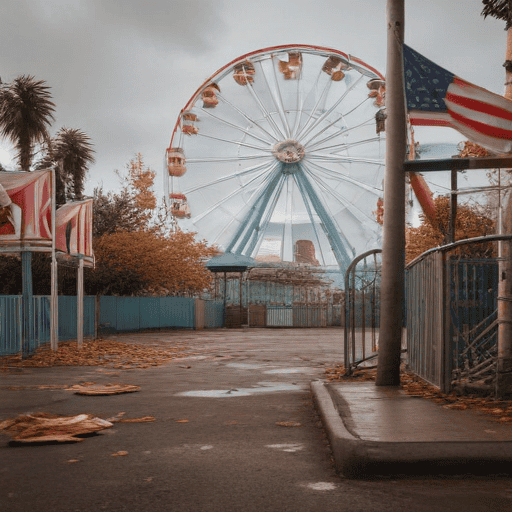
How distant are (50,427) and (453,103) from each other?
19.5 feet

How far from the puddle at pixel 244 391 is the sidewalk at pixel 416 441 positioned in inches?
107

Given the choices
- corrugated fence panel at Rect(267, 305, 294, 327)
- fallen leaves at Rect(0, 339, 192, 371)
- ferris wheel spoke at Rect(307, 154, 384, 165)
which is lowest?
corrugated fence panel at Rect(267, 305, 294, 327)

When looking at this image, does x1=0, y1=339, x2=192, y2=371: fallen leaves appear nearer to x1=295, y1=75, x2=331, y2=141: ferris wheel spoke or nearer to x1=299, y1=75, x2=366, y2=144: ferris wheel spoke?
x1=295, y1=75, x2=331, y2=141: ferris wheel spoke

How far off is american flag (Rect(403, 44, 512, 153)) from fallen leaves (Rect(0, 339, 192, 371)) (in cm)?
767

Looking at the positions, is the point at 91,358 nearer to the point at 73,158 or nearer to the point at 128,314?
the point at 128,314

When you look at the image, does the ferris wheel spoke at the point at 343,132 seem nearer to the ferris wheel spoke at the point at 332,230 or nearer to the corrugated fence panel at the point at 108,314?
the ferris wheel spoke at the point at 332,230

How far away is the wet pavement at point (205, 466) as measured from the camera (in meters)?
4.50

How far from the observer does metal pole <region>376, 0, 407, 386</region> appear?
31.0 feet

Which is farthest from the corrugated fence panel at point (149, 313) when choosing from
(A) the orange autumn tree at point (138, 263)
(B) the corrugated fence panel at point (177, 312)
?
(A) the orange autumn tree at point (138, 263)

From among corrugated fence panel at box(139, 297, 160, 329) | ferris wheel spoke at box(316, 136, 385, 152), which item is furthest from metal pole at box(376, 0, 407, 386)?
ferris wheel spoke at box(316, 136, 385, 152)

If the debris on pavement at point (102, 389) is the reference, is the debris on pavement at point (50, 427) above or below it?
above

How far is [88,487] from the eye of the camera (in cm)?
492

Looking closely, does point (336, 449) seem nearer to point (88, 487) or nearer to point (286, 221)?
point (88, 487)

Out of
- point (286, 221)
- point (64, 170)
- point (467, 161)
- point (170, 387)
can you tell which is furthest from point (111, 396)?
point (286, 221)
